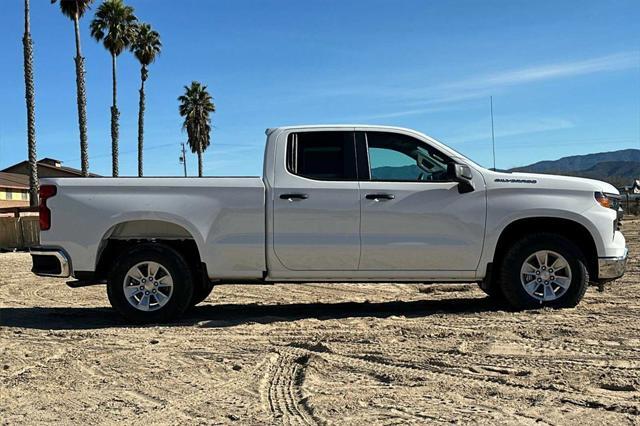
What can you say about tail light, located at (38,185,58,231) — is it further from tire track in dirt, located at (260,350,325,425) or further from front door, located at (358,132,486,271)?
front door, located at (358,132,486,271)

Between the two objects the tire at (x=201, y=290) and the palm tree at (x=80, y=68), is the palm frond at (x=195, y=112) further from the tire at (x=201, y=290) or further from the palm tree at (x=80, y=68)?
the tire at (x=201, y=290)

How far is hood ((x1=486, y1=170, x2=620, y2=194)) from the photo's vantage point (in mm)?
6602

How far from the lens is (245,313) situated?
7277 mm

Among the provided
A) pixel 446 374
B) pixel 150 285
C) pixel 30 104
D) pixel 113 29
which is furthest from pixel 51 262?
pixel 113 29

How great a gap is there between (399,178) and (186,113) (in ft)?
156

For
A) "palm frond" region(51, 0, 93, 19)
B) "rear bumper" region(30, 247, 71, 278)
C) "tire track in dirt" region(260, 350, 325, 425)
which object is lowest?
"tire track in dirt" region(260, 350, 325, 425)

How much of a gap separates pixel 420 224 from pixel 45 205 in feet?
13.2

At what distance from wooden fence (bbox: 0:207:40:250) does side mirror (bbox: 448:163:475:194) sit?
1876 cm

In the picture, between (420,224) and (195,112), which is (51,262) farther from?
(195,112)

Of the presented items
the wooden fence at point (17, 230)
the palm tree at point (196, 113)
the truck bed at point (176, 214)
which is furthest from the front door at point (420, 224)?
the palm tree at point (196, 113)

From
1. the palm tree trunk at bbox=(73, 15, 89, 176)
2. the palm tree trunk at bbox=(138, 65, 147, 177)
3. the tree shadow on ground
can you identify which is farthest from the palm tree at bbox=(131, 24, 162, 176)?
the tree shadow on ground

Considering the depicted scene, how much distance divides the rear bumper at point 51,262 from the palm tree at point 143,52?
3184 cm

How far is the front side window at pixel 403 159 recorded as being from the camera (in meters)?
6.66

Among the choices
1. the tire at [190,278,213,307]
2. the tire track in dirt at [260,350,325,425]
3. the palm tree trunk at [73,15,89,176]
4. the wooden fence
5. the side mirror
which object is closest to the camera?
the tire track in dirt at [260,350,325,425]
